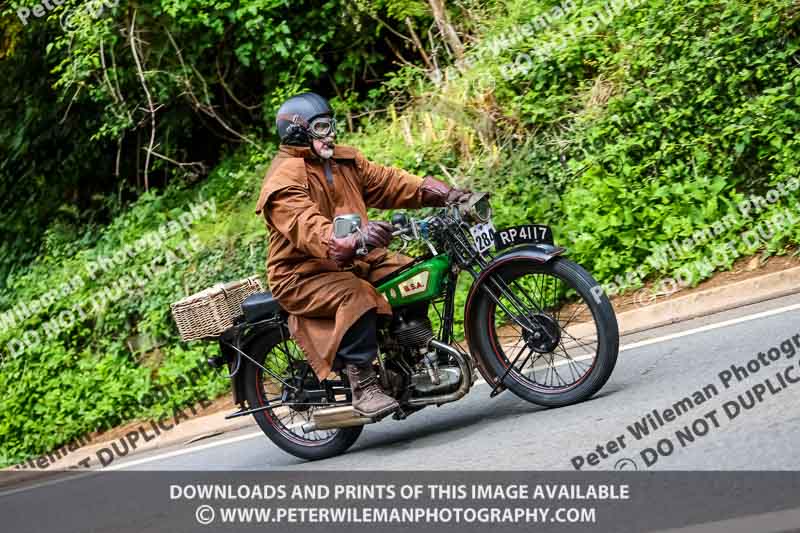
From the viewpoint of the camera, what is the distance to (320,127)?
6145 millimetres

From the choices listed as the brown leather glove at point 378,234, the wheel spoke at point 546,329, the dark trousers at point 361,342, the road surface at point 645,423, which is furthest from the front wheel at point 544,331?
the brown leather glove at point 378,234

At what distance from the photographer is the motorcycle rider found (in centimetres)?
606

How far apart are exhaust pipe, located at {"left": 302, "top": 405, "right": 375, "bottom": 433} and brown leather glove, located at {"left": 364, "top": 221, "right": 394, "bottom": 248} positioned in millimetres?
1123

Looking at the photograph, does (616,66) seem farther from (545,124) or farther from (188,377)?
(188,377)

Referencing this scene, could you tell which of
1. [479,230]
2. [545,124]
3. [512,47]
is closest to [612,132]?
[545,124]

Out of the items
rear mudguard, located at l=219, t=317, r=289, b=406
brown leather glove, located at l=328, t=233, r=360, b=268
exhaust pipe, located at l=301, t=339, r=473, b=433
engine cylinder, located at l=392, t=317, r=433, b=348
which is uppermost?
brown leather glove, located at l=328, t=233, r=360, b=268

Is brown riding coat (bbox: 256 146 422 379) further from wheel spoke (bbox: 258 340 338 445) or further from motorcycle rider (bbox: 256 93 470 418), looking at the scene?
wheel spoke (bbox: 258 340 338 445)

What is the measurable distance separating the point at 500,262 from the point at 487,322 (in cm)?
41

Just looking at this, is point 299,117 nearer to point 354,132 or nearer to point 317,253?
point 317,253

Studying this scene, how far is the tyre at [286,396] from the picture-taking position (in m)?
6.75

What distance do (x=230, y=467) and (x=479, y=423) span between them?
182cm

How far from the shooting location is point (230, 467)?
23.3ft

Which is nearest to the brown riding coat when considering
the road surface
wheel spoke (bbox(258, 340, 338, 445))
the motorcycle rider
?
the motorcycle rider

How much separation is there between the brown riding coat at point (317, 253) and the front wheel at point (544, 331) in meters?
0.64
